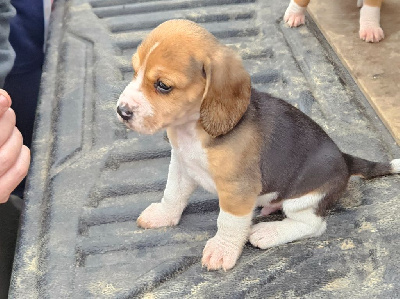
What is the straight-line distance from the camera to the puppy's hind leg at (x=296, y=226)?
1.61 metres

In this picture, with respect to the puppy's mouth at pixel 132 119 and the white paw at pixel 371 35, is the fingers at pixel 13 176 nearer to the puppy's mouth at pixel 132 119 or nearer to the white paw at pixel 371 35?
the puppy's mouth at pixel 132 119

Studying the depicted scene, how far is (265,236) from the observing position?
162cm

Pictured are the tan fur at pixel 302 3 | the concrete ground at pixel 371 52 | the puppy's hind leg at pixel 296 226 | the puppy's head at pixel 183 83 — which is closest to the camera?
the puppy's head at pixel 183 83

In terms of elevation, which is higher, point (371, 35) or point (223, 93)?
point (223, 93)

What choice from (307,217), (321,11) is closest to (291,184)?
(307,217)

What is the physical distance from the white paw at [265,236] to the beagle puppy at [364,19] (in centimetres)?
125

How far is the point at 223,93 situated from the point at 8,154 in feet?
2.19

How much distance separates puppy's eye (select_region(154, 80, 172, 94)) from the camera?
1.32m

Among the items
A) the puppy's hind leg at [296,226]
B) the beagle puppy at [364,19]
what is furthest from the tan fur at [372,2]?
the puppy's hind leg at [296,226]

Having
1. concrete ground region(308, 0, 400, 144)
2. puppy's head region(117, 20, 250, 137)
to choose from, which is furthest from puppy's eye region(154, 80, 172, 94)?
concrete ground region(308, 0, 400, 144)

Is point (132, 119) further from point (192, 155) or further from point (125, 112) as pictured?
point (192, 155)

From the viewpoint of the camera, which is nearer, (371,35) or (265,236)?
(265,236)

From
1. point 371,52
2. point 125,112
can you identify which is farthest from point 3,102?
point 371,52

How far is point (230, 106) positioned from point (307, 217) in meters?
0.48
